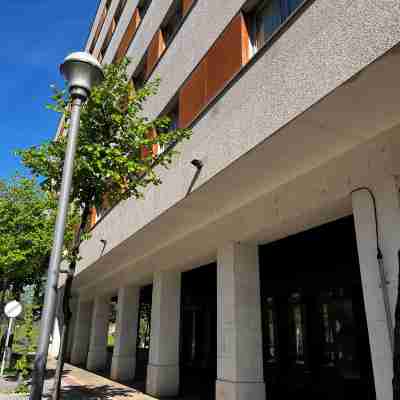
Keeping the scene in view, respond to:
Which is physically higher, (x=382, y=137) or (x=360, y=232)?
(x=382, y=137)

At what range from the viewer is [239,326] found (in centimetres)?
809

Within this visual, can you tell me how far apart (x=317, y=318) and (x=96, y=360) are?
39.9 feet

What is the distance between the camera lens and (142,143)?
24.8 ft

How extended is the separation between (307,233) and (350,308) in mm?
2428

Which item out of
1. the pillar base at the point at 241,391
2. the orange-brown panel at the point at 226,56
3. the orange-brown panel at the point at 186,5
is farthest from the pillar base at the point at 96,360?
the orange-brown panel at the point at 186,5

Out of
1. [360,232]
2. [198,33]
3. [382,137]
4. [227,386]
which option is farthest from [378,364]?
[198,33]

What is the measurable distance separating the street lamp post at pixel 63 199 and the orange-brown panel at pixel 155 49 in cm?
711

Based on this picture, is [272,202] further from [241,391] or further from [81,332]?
[81,332]

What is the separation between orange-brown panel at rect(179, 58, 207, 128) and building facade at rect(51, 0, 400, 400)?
0.05 m

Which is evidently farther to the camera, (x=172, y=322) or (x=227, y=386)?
(x=172, y=322)

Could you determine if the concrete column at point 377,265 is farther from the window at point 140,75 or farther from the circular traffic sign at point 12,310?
the circular traffic sign at point 12,310

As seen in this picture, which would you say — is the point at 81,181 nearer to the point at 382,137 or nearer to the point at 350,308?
the point at 382,137

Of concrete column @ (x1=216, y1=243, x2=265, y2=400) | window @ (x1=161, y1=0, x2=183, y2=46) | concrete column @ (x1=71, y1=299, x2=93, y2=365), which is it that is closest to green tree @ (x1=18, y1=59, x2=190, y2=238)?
concrete column @ (x1=216, y1=243, x2=265, y2=400)

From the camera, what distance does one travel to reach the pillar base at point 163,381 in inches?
461
